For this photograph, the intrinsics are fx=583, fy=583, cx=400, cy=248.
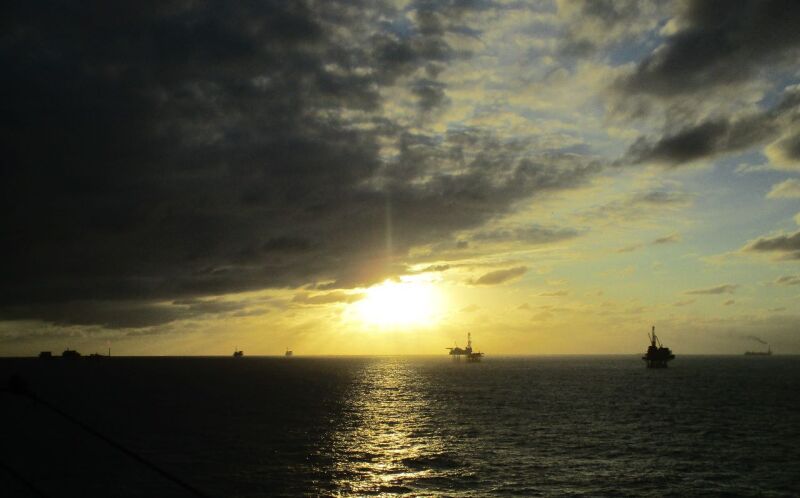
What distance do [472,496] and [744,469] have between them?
29.2 metres

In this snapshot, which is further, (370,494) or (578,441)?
(578,441)

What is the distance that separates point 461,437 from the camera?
73.9 metres

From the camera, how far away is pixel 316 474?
53.2m

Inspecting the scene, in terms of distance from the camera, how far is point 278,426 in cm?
8338

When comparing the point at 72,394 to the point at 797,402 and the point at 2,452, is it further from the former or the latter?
the point at 797,402

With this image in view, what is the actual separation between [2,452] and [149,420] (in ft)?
92.8

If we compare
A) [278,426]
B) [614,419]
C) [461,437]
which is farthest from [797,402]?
[278,426]

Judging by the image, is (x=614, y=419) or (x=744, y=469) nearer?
(x=744, y=469)

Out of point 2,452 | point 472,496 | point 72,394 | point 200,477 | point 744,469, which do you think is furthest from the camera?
point 72,394


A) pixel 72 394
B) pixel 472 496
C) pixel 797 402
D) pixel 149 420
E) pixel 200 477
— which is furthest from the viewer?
pixel 72 394

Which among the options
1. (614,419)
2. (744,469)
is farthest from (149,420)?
(744,469)

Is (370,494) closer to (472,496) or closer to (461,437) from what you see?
(472,496)

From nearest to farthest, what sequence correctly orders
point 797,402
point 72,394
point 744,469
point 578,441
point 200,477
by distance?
point 200,477 < point 744,469 < point 578,441 < point 797,402 < point 72,394

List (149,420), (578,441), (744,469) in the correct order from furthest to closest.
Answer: (149,420) < (578,441) < (744,469)
